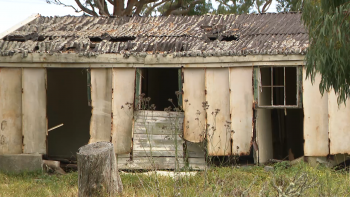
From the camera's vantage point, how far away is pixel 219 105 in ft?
37.3

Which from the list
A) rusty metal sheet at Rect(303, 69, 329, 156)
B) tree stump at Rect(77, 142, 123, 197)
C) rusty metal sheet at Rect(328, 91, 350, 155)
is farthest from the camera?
rusty metal sheet at Rect(303, 69, 329, 156)

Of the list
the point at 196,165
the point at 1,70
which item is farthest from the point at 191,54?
the point at 1,70

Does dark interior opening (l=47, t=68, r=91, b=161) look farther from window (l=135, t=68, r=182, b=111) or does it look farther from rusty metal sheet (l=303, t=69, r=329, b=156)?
rusty metal sheet (l=303, t=69, r=329, b=156)

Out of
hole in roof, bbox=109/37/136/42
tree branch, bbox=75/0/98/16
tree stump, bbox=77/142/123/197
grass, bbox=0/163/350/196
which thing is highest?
tree branch, bbox=75/0/98/16

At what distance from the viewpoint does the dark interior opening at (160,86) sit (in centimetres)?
1480

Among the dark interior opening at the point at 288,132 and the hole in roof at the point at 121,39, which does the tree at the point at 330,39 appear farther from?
the dark interior opening at the point at 288,132

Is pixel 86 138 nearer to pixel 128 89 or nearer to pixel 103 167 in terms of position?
pixel 128 89

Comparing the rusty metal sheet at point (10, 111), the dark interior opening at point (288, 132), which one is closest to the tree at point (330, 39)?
the dark interior opening at point (288, 132)

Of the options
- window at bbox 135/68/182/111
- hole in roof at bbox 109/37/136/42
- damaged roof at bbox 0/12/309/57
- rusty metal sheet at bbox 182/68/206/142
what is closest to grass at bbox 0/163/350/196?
rusty metal sheet at bbox 182/68/206/142

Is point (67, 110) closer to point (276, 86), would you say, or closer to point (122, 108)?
point (122, 108)

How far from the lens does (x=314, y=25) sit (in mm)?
8555

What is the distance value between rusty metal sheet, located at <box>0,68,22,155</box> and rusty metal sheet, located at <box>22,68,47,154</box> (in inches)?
4.9

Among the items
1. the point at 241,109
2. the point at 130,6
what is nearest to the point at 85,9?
the point at 130,6

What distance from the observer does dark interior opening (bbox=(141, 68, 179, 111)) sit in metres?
14.8
